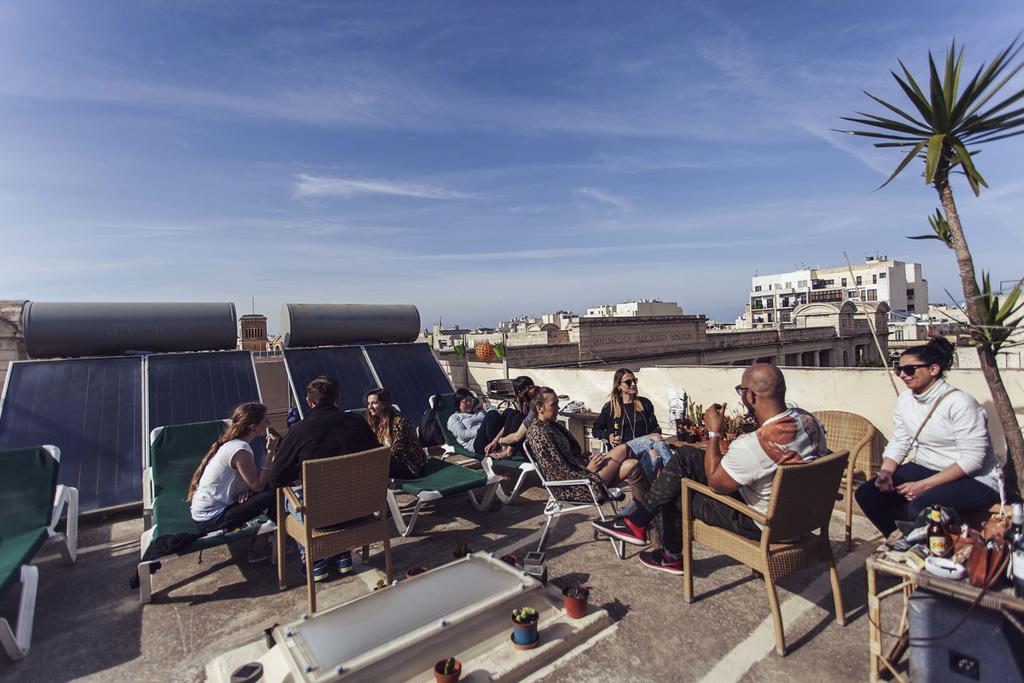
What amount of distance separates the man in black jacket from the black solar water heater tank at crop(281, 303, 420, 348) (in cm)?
415

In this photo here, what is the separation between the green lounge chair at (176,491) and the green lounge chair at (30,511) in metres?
0.62

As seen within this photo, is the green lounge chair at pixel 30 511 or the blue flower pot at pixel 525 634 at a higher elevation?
the green lounge chair at pixel 30 511

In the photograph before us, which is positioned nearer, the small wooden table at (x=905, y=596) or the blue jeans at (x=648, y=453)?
the small wooden table at (x=905, y=596)

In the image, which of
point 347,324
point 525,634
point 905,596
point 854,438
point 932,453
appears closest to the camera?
point 905,596

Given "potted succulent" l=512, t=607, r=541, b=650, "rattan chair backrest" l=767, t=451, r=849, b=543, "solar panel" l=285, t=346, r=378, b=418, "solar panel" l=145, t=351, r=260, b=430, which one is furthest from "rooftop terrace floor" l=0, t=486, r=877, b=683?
"solar panel" l=285, t=346, r=378, b=418

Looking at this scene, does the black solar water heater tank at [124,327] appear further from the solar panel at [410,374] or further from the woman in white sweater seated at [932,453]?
the woman in white sweater seated at [932,453]

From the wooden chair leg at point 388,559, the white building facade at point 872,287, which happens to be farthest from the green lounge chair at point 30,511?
the white building facade at point 872,287

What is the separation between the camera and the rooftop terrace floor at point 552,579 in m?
2.86

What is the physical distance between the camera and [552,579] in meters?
3.82

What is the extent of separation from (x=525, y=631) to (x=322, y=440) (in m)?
1.97

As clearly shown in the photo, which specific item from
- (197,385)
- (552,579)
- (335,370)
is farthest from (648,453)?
(197,385)

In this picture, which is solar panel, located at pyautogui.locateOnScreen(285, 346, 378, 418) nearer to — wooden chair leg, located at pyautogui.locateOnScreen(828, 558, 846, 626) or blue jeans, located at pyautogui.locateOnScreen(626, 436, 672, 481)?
blue jeans, located at pyautogui.locateOnScreen(626, 436, 672, 481)

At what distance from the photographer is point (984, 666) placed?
2.30 metres

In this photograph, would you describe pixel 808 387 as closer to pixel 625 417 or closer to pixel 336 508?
pixel 625 417
